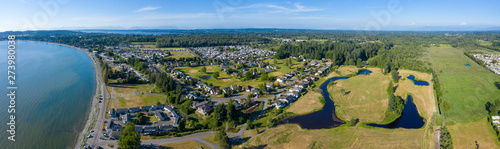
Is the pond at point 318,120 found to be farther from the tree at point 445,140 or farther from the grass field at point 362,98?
the tree at point 445,140

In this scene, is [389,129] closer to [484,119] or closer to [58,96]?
[484,119]

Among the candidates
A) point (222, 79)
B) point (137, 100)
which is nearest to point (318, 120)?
point (222, 79)

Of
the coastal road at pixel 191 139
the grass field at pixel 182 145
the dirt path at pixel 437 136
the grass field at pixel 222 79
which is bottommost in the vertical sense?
the grass field at pixel 182 145

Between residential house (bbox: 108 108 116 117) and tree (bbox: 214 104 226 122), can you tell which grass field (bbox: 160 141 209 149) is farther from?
residential house (bbox: 108 108 116 117)

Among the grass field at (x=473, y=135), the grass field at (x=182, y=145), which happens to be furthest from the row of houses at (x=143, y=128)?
the grass field at (x=473, y=135)

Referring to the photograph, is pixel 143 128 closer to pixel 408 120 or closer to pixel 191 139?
pixel 191 139

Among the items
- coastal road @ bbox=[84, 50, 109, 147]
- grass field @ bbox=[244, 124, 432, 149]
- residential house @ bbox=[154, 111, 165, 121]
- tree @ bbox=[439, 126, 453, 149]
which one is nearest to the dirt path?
tree @ bbox=[439, 126, 453, 149]
